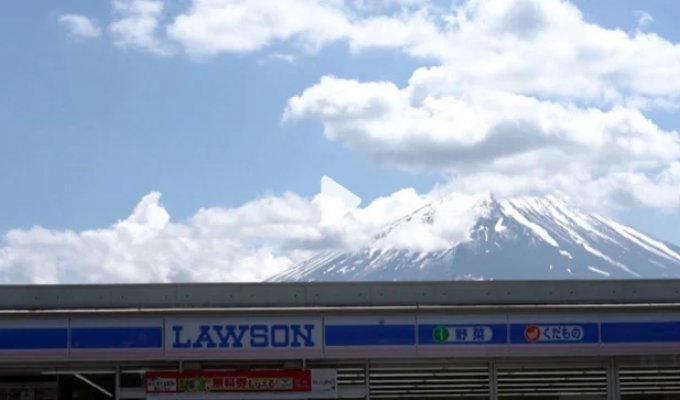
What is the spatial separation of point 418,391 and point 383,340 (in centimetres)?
146

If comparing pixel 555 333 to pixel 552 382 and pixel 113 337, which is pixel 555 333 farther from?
pixel 113 337

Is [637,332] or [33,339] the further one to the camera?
[637,332]

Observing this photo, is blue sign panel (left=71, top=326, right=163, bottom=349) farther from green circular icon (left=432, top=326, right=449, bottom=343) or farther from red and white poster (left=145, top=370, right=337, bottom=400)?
green circular icon (left=432, top=326, right=449, bottom=343)

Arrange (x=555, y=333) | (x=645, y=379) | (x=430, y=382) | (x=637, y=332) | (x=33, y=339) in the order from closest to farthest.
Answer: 1. (x=33, y=339)
2. (x=555, y=333)
3. (x=637, y=332)
4. (x=430, y=382)
5. (x=645, y=379)

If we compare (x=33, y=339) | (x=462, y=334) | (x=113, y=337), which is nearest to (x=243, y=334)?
(x=113, y=337)

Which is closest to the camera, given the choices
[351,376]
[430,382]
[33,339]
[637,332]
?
[33,339]

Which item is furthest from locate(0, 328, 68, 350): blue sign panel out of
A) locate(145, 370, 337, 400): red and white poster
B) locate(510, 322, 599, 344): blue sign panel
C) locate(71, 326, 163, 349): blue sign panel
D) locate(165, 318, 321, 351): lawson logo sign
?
locate(510, 322, 599, 344): blue sign panel

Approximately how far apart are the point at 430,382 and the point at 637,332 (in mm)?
4103

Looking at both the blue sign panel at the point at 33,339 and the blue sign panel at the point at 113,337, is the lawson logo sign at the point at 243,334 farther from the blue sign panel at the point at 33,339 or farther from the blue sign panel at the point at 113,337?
the blue sign panel at the point at 33,339

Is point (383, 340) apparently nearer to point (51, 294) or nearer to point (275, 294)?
point (275, 294)

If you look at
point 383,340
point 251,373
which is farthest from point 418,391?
point 251,373

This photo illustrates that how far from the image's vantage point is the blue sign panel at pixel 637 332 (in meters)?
25.2

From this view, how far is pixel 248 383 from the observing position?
25281 mm

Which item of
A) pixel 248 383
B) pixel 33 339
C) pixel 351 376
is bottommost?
pixel 248 383
